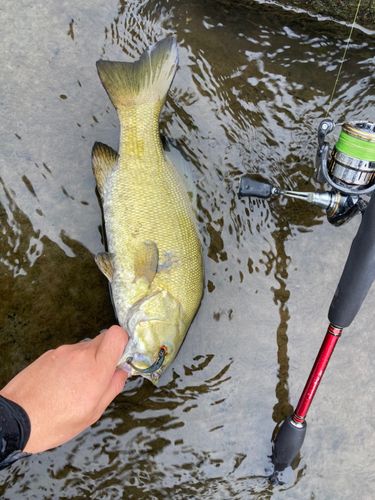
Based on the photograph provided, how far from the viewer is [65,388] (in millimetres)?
1988

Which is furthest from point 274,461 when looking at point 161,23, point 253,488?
point 161,23

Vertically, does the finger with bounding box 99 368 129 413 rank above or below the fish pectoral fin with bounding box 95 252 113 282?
below

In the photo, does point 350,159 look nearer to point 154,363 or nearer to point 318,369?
point 318,369

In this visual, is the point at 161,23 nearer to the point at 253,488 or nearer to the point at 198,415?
the point at 198,415

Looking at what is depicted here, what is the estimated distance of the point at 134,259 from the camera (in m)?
2.31

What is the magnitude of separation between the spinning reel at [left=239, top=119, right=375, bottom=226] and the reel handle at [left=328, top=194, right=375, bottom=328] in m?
0.25

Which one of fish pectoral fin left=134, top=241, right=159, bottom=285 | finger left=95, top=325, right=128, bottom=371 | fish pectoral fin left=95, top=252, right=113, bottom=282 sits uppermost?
fish pectoral fin left=134, top=241, right=159, bottom=285

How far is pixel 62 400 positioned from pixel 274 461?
1.17 meters

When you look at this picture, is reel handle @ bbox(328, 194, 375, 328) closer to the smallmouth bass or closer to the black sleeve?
the smallmouth bass

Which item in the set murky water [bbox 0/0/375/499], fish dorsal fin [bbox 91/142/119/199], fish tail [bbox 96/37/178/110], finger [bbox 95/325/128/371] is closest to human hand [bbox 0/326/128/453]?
finger [bbox 95/325/128/371]

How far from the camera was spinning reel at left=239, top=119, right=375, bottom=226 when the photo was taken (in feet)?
6.69

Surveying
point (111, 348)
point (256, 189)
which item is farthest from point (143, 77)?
point (111, 348)

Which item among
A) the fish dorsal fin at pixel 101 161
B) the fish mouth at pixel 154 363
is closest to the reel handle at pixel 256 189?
the fish dorsal fin at pixel 101 161

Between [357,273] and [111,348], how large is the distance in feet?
3.27
